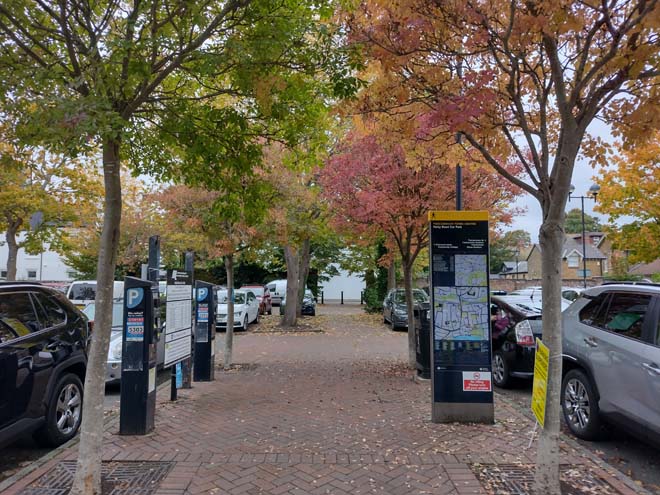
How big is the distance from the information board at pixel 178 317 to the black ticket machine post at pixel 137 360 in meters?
0.91

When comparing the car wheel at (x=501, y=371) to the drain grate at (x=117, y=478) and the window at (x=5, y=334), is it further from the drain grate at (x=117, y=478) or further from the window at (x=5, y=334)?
the window at (x=5, y=334)

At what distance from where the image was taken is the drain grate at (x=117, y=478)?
3895 mm

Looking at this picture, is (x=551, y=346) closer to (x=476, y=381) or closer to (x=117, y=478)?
(x=476, y=381)

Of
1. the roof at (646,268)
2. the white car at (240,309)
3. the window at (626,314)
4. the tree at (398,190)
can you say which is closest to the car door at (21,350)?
the tree at (398,190)

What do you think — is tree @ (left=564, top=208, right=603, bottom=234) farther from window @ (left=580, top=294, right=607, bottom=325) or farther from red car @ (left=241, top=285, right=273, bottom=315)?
window @ (left=580, top=294, right=607, bottom=325)

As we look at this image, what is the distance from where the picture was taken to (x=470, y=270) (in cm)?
589

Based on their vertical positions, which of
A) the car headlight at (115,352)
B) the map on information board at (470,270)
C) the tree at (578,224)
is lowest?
the car headlight at (115,352)

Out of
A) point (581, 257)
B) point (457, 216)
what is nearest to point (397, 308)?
point (457, 216)

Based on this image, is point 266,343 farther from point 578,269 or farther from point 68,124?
point 578,269

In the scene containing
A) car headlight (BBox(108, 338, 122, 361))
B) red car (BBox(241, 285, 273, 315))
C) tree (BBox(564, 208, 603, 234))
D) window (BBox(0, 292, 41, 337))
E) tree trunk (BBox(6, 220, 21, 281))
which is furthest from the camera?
tree (BBox(564, 208, 603, 234))

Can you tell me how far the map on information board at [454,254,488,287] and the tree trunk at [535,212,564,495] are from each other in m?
1.90

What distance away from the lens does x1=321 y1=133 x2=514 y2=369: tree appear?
8320 mm

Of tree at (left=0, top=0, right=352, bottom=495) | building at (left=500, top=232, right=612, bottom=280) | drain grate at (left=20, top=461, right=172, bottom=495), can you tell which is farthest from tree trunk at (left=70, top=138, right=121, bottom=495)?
building at (left=500, top=232, right=612, bottom=280)

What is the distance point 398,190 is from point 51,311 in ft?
18.6
